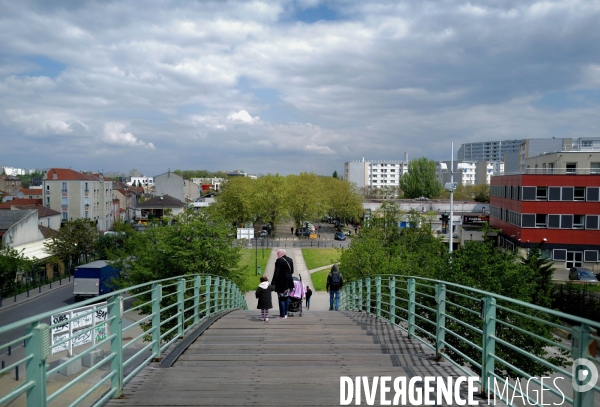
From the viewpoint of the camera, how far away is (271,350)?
705 centimetres

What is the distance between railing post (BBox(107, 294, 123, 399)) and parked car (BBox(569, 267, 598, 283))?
125ft

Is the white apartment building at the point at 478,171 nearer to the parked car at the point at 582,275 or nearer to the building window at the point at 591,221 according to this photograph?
the building window at the point at 591,221

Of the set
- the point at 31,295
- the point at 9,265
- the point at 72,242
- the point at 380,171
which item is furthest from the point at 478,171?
the point at 9,265

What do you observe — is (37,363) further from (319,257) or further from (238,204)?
(238,204)

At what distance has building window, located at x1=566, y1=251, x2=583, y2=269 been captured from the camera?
39469 mm

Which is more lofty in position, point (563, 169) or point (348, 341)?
point (563, 169)

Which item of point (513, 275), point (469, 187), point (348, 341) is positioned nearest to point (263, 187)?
point (469, 187)

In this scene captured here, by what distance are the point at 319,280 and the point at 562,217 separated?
20649 mm

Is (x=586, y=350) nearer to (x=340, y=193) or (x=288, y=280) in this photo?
(x=288, y=280)

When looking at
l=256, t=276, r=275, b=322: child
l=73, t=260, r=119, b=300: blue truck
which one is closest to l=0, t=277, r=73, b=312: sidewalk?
l=73, t=260, r=119, b=300: blue truck

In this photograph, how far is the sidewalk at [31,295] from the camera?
3081 centimetres

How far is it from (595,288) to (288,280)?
29.2 metres

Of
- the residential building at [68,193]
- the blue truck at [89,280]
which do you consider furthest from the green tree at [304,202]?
the blue truck at [89,280]

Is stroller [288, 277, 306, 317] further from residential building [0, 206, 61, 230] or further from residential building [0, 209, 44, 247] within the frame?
residential building [0, 206, 61, 230]
